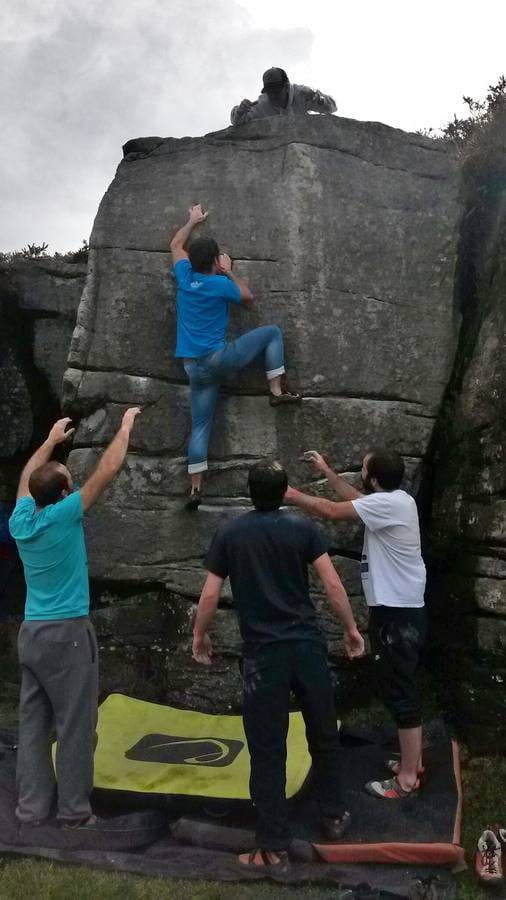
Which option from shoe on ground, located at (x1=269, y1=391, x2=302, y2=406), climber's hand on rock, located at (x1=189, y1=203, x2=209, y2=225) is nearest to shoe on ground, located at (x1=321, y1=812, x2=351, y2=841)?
shoe on ground, located at (x1=269, y1=391, x2=302, y2=406)

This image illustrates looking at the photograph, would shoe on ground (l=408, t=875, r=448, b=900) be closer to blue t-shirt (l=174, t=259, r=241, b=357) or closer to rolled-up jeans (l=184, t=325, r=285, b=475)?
rolled-up jeans (l=184, t=325, r=285, b=475)

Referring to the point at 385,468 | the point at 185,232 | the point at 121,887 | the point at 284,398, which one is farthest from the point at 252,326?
the point at 121,887

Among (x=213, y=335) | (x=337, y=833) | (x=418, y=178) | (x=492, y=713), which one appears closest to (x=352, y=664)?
(x=492, y=713)

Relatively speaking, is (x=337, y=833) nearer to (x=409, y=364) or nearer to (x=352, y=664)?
(x=352, y=664)

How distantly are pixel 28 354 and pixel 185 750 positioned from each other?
483 cm

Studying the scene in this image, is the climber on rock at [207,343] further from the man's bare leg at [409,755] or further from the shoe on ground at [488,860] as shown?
the shoe on ground at [488,860]

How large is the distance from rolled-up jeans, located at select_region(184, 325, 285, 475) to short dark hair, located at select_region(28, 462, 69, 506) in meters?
1.64

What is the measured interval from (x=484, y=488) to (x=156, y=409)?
2.69 meters

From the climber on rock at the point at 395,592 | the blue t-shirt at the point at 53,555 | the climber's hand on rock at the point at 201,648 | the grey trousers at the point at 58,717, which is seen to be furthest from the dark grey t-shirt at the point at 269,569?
the grey trousers at the point at 58,717

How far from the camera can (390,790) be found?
454 centimetres

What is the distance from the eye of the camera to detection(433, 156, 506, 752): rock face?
5.43 meters

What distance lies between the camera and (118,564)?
616 centimetres

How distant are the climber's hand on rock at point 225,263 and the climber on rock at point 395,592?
2.30 m

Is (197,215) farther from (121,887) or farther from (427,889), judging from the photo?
(427,889)
